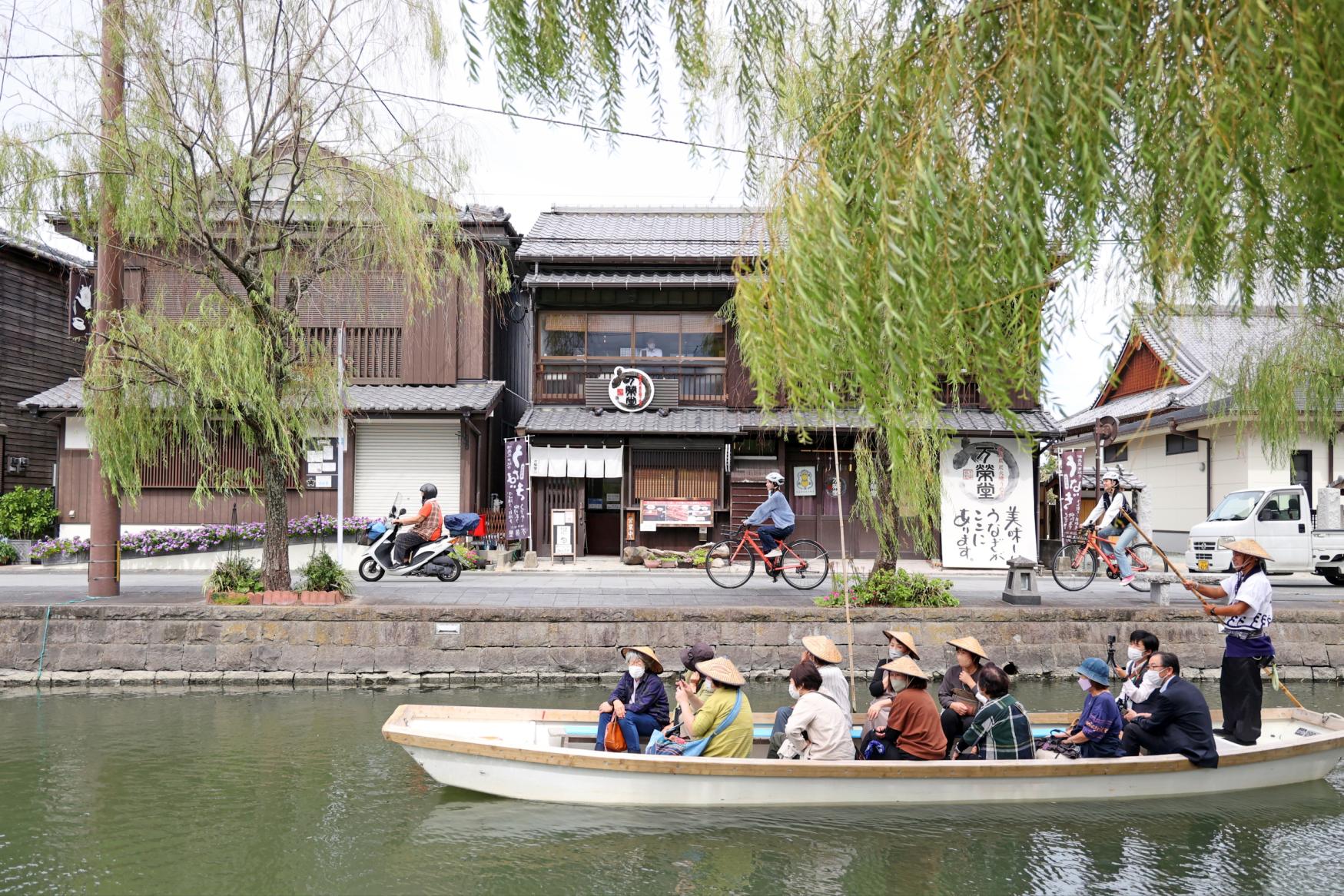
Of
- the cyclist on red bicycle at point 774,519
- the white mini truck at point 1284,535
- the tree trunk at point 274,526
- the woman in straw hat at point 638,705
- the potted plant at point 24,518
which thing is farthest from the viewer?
the potted plant at point 24,518

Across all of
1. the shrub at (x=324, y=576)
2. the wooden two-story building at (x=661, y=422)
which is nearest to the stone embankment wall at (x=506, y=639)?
the shrub at (x=324, y=576)

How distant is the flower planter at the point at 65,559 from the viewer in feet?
59.3

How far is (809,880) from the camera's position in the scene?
6035mm

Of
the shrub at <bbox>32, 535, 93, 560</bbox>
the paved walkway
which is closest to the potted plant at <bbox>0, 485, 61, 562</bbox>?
the shrub at <bbox>32, 535, 93, 560</bbox>

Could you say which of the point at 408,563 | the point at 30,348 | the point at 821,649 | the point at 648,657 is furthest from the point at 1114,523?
the point at 30,348

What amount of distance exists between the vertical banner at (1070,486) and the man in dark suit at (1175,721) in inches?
510

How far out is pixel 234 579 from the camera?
11.9 m

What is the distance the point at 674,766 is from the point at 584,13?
207 inches

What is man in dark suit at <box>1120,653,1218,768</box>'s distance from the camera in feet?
23.2

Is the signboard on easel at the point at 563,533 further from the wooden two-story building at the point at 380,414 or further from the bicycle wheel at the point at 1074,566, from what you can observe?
the bicycle wheel at the point at 1074,566

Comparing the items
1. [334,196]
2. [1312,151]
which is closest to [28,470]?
[334,196]

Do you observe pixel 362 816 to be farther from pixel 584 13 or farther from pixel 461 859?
pixel 584 13

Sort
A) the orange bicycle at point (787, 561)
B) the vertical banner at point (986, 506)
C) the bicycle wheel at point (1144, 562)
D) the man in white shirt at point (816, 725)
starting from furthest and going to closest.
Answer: the vertical banner at point (986, 506), the bicycle wheel at point (1144, 562), the orange bicycle at point (787, 561), the man in white shirt at point (816, 725)

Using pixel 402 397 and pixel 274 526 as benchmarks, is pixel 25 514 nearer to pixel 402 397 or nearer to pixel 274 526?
pixel 402 397
